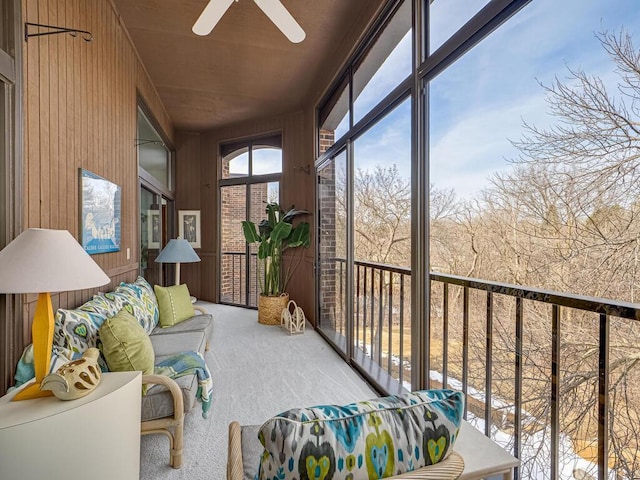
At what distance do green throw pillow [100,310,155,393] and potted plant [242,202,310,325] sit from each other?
2945 millimetres

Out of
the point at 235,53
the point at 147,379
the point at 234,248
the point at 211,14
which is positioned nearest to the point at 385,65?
the point at 211,14

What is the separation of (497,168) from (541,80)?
1.37 feet

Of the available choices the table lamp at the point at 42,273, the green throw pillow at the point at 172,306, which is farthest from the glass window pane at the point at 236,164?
the table lamp at the point at 42,273

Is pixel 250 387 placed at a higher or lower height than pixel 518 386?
lower

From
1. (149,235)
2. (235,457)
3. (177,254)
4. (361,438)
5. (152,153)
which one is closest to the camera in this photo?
(361,438)

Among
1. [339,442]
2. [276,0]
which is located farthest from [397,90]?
[339,442]

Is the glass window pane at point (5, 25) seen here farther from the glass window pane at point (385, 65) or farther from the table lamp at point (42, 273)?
the glass window pane at point (385, 65)

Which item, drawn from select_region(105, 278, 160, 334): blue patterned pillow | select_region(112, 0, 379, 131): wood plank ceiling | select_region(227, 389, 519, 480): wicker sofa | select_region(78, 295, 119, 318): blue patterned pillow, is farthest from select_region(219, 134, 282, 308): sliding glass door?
select_region(227, 389, 519, 480): wicker sofa

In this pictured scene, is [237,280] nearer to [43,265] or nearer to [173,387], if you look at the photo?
[173,387]

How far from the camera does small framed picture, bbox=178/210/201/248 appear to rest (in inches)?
249

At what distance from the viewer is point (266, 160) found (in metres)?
5.89

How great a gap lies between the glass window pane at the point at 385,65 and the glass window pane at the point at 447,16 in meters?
0.24

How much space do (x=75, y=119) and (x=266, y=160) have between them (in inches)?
145

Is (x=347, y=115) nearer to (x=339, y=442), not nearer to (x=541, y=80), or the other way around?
(x=541, y=80)
